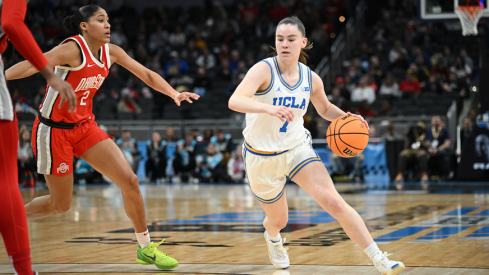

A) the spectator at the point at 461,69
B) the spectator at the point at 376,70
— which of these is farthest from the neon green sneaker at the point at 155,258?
the spectator at the point at 461,69

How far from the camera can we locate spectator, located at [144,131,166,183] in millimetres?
15461

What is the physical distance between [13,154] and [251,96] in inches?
67.0

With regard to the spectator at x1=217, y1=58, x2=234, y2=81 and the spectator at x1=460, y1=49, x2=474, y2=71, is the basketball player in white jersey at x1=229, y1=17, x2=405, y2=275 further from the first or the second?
the spectator at x1=217, y1=58, x2=234, y2=81

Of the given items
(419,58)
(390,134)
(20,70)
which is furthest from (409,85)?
(20,70)

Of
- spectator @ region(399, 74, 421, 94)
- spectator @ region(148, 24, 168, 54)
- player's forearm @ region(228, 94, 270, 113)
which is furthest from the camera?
spectator @ region(148, 24, 168, 54)

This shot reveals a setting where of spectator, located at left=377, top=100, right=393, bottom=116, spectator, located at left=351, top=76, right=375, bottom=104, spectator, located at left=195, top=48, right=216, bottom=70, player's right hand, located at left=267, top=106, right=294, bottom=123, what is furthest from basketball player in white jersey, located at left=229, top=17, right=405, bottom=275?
spectator, located at left=195, top=48, right=216, bottom=70

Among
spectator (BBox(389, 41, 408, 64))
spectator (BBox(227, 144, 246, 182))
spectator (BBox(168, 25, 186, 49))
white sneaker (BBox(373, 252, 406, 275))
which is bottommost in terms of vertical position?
spectator (BBox(227, 144, 246, 182))

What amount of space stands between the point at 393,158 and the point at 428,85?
112 inches

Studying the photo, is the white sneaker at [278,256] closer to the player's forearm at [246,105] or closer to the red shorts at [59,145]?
the player's forearm at [246,105]

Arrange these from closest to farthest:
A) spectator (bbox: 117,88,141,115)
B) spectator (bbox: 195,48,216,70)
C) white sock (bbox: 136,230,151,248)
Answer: white sock (bbox: 136,230,151,248)
spectator (bbox: 117,88,141,115)
spectator (bbox: 195,48,216,70)

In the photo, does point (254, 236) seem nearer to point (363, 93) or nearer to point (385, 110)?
point (385, 110)

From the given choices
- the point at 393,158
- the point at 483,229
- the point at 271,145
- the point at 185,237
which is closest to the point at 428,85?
the point at 393,158

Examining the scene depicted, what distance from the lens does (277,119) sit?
456 centimetres

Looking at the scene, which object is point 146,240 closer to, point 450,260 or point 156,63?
point 450,260
